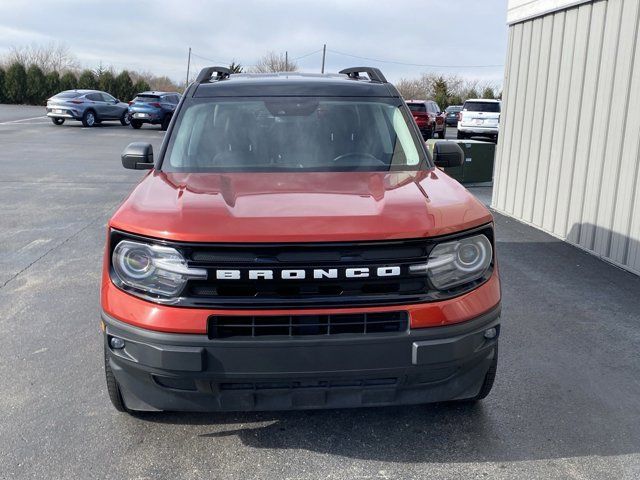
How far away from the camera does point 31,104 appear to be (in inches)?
1825

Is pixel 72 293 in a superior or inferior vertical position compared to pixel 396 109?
inferior

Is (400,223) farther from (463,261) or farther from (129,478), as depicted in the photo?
(129,478)

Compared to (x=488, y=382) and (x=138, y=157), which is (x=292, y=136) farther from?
(x=488, y=382)

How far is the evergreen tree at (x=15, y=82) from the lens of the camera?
4516cm

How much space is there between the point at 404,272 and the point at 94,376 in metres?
2.27

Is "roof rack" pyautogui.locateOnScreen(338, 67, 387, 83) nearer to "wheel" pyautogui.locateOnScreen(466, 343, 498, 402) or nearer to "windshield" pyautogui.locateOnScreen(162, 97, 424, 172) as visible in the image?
"windshield" pyautogui.locateOnScreen(162, 97, 424, 172)

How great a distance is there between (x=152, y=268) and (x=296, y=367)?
77 cm

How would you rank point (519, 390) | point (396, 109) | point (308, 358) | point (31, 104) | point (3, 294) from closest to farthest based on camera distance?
point (308, 358)
point (519, 390)
point (396, 109)
point (3, 294)
point (31, 104)

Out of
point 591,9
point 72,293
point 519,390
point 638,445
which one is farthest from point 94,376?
point 591,9

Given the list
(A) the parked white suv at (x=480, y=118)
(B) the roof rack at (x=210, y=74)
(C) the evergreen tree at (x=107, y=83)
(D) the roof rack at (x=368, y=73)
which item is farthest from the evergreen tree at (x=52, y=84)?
(D) the roof rack at (x=368, y=73)

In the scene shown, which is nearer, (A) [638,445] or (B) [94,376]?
(A) [638,445]

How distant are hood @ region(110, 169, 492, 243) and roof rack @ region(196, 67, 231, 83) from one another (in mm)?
1366

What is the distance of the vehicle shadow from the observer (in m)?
3.24

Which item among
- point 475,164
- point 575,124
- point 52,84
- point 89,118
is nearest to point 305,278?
point 575,124
